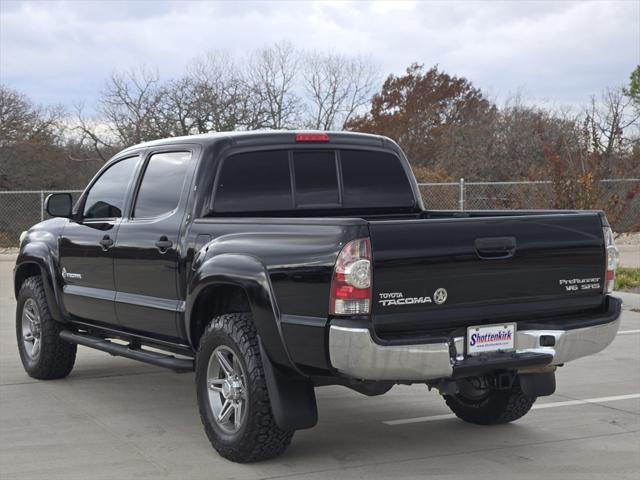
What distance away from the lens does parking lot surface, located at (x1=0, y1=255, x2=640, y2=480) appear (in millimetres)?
5477

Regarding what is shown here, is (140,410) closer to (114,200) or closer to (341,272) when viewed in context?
(114,200)

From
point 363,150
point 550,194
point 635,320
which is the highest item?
point 363,150

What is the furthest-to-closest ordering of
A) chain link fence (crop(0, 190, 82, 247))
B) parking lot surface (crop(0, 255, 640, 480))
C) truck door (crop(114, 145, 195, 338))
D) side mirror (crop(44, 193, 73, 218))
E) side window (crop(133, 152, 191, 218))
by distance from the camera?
1. chain link fence (crop(0, 190, 82, 247))
2. side mirror (crop(44, 193, 73, 218))
3. side window (crop(133, 152, 191, 218))
4. truck door (crop(114, 145, 195, 338))
5. parking lot surface (crop(0, 255, 640, 480))

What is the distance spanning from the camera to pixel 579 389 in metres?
7.79

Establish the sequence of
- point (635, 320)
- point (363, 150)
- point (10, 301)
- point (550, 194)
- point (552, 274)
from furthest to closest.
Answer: point (550, 194) < point (10, 301) < point (635, 320) < point (363, 150) < point (552, 274)

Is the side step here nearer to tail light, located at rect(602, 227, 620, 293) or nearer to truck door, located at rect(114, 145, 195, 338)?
truck door, located at rect(114, 145, 195, 338)

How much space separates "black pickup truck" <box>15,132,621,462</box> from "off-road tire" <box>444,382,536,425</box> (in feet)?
0.04

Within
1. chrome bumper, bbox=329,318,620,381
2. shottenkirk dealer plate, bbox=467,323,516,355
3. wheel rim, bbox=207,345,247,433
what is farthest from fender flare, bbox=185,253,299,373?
shottenkirk dealer plate, bbox=467,323,516,355

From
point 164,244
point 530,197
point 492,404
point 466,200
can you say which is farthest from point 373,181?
point 466,200

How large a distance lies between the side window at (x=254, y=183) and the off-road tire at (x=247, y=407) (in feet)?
2.93

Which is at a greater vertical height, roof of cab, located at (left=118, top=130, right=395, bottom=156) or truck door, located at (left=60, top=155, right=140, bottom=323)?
roof of cab, located at (left=118, top=130, right=395, bottom=156)

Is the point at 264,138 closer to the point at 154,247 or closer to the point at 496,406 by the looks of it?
the point at 154,247

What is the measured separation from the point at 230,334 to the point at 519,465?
1815mm

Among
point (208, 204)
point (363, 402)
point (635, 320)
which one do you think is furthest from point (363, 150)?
point (635, 320)
